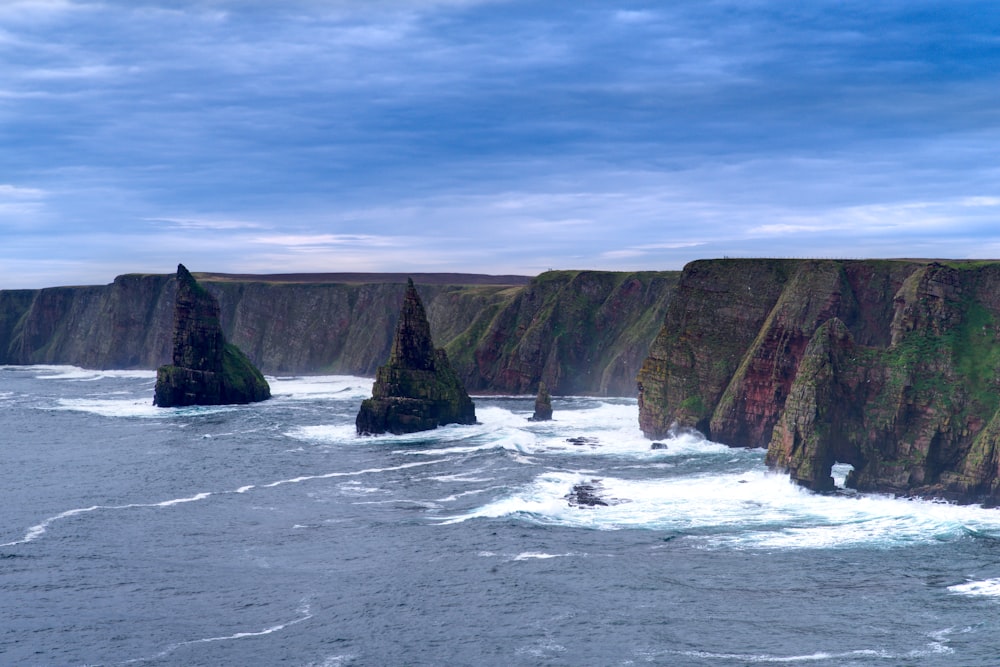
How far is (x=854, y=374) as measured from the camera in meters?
92.4

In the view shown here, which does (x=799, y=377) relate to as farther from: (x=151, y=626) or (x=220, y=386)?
(x=220, y=386)

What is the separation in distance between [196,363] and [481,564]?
116483 mm

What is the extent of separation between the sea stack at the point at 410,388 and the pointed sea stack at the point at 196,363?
47.9 metres

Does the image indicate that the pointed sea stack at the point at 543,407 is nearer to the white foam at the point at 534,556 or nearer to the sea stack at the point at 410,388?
the sea stack at the point at 410,388

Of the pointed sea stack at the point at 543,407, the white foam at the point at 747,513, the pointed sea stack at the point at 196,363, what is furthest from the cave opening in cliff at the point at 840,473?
the pointed sea stack at the point at 196,363

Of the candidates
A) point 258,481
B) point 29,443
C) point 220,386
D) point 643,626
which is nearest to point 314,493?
point 258,481

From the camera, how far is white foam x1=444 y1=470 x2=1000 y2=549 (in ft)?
244

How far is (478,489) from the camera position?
314ft

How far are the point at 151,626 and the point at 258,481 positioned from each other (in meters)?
44.0

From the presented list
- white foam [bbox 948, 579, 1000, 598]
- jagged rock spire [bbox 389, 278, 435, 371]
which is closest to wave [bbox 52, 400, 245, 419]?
jagged rock spire [bbox 389, 278, 435, 371]

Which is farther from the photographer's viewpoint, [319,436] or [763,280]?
[319,436]

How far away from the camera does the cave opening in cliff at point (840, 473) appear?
9039cm

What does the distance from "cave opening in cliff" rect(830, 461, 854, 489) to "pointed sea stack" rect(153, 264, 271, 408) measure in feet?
356

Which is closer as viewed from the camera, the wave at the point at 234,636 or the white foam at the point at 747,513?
the wave at the point at 234,636
